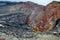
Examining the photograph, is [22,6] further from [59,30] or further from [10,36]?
[59,30]

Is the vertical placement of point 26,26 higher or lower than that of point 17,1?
lower

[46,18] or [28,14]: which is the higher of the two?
[28,14]

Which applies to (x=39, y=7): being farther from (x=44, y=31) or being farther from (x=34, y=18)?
(x=44, y=31)

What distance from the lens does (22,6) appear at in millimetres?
7469

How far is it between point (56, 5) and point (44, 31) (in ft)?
3.59

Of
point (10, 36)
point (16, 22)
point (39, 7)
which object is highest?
point (39, 7)

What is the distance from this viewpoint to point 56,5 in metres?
7.39

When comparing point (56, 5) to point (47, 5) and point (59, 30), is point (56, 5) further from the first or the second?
point (59, 30)

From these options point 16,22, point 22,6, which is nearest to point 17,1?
point 22,6

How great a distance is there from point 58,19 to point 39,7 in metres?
0.86

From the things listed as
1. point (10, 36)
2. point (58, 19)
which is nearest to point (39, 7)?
point (58, 19)

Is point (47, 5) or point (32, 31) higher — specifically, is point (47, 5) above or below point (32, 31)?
above

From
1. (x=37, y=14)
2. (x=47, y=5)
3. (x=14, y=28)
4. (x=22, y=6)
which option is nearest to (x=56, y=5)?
(x=47, y=5)

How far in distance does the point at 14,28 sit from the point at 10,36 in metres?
0.34
